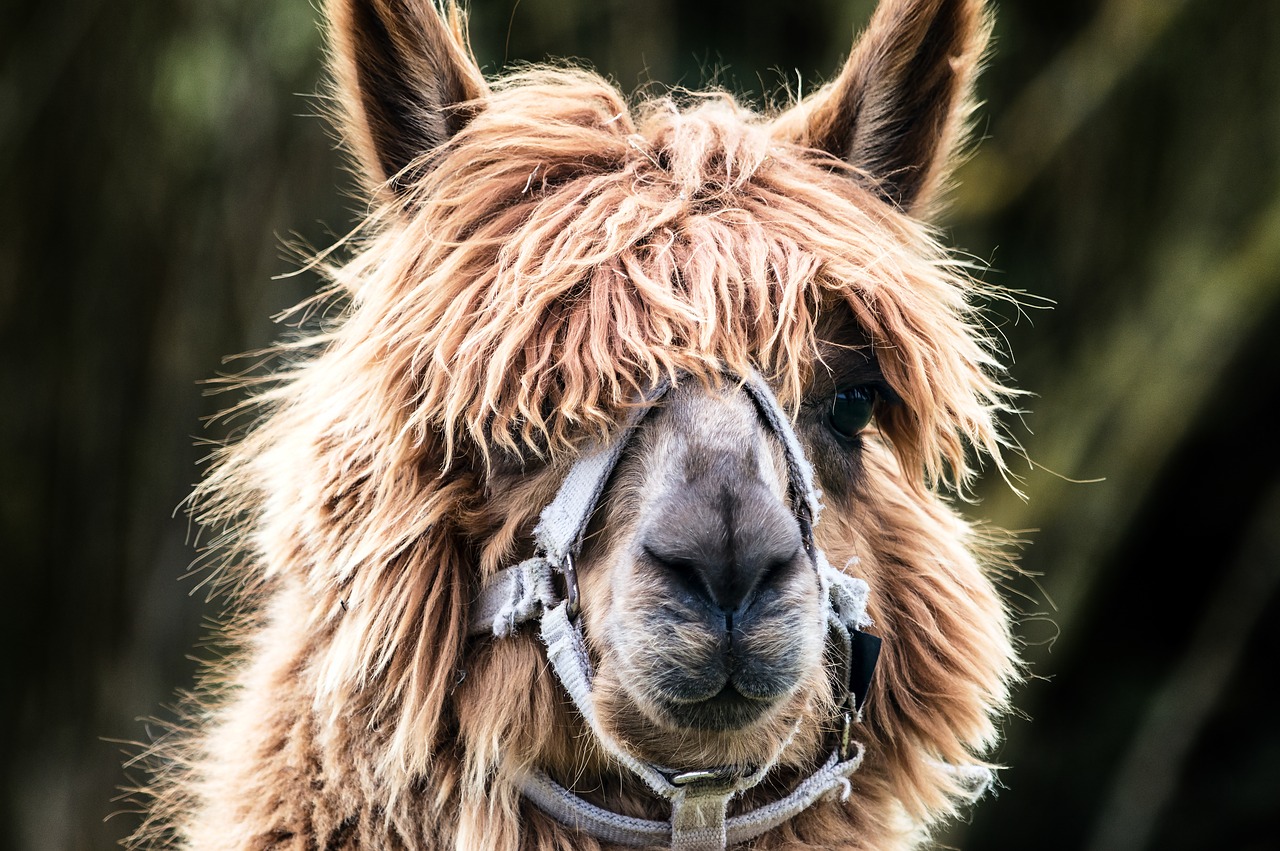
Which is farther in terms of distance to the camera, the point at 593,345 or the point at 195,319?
the point at 195,319

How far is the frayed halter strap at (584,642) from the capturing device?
2.31 m

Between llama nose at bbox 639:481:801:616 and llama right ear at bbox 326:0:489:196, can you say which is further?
llama right ear at bbox 326:0:489:196

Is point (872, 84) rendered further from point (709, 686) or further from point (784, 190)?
point (709, 686)

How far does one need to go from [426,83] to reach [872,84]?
3.31 feet

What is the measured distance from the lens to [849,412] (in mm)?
2611

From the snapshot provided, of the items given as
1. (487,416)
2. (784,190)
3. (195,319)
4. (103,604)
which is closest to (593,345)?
(487,416)

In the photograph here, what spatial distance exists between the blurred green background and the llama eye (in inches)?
146

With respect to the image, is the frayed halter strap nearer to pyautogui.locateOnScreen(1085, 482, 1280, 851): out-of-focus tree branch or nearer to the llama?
the llama

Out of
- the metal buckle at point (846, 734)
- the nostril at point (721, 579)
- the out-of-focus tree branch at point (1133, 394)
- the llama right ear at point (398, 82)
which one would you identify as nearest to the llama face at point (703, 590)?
the nostril at point (721, 579)

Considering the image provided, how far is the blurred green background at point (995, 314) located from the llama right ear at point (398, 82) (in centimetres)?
362

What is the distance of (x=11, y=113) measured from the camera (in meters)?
6.24

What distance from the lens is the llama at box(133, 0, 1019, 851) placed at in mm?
2230

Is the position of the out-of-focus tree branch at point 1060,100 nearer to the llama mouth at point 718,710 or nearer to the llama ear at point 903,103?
the llama ear at point 903,103

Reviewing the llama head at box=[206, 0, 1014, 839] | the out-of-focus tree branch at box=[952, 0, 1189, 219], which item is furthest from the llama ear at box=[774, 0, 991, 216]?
A: the out-of-focus tree branch at box=[952, 0, 1189, 219]
